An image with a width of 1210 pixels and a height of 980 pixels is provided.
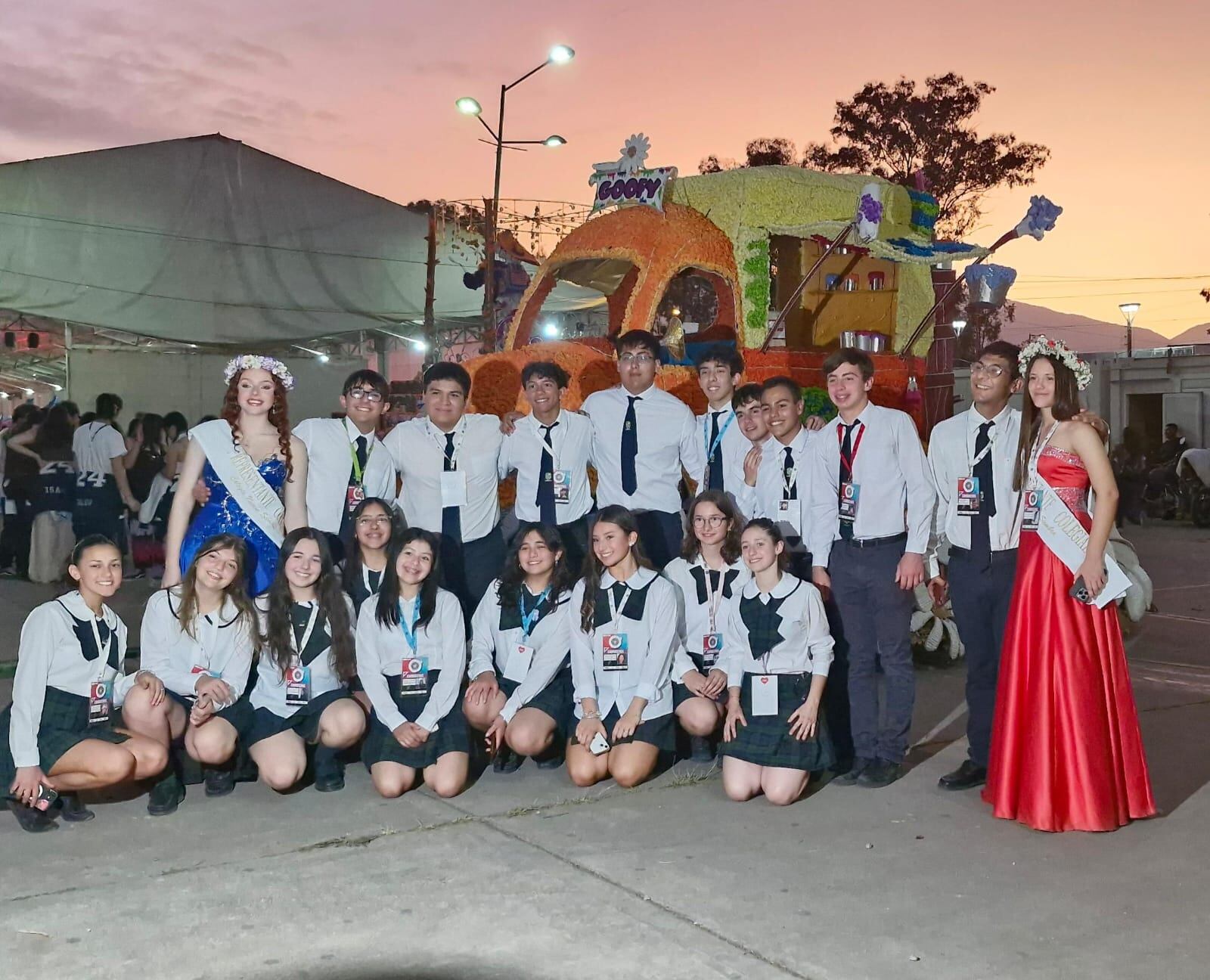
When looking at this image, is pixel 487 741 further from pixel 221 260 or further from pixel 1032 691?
pixel 221 260

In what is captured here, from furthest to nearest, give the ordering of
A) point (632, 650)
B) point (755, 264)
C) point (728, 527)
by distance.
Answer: point (755, 264)
point (728, 527)
point (632, 650)

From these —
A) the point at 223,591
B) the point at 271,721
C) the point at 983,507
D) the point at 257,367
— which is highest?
the point at 257,367

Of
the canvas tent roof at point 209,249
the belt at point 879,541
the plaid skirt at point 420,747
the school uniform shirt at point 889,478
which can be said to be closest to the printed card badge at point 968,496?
the school uniform shirt at point 889,478

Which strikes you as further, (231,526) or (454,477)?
(454,477)

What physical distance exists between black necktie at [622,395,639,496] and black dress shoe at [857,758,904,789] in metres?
1.82

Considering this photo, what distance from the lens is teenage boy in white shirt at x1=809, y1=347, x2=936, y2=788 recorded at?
16.4ft

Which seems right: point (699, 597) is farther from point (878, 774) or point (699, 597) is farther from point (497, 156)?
point (497, 156)

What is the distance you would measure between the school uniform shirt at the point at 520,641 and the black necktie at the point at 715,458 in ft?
3.84

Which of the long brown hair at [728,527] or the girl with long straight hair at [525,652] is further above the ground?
the long brown hair at [728,527]

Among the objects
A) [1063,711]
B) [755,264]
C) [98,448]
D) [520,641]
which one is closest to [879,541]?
[1063,711]

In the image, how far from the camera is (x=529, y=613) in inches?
212

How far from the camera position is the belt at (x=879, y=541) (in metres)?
5.00

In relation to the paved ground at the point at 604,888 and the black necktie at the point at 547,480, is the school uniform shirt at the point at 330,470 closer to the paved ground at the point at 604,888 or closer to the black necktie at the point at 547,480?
the black necktie at the point at 547,480

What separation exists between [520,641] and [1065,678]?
87.0 inches
